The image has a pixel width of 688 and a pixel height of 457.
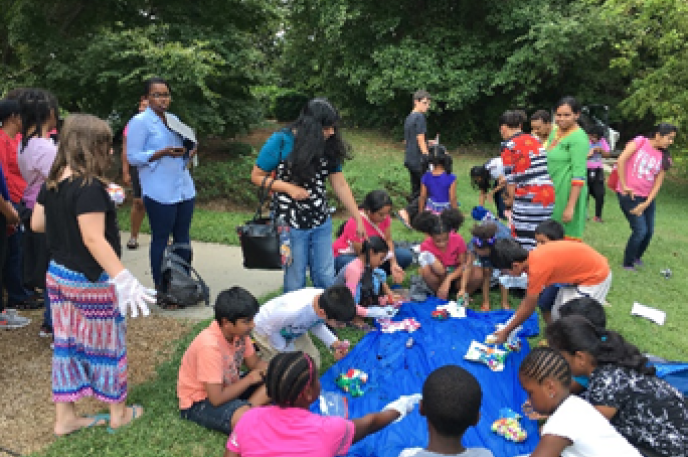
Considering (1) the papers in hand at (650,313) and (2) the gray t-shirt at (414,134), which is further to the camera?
(2) the gray t-shirt at (414,134)

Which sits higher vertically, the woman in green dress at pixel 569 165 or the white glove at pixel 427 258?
the woman in green dress at pixel 569 165

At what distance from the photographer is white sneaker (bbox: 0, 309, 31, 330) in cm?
471

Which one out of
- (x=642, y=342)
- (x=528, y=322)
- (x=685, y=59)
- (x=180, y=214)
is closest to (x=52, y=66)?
(x=180, y=214)

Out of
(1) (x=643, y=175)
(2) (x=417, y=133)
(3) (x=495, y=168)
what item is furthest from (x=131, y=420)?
(1) (x=643, y=175)

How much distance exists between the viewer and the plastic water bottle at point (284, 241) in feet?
14.6

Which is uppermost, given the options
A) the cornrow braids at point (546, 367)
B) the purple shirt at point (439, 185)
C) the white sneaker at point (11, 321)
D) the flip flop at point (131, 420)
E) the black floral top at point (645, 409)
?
the purple shirt at point (439, 185)

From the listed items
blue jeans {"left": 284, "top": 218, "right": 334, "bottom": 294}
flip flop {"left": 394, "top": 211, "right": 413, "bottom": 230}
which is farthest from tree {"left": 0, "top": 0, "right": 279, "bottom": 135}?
blue jeans {"left": 284, "top": 218, "right": 334, "bottom": 294}

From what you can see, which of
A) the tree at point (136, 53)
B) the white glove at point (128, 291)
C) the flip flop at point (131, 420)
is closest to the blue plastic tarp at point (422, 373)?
the flip flop at point (131, 420)

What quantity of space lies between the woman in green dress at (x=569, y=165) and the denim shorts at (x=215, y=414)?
357cm

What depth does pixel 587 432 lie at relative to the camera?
2.61 metres

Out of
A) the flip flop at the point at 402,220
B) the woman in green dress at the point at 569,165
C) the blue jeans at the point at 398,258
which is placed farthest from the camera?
the flip flop at the point at 402,220

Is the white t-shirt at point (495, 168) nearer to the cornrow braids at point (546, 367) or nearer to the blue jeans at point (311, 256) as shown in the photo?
the blue jeans at point (311, 256)

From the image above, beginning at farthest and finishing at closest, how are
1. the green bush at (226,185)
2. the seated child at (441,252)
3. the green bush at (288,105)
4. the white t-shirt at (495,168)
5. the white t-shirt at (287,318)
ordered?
the green bush at (288,105) → the green bush at (226,185) → the white t-shirt at (495,168) → the seated child at (441,252) → the white t-shirt at (287,318)

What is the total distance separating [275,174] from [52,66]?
6.47m
